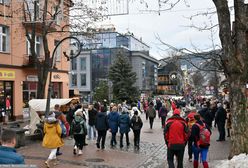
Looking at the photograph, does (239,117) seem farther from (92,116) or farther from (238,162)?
(92,116)

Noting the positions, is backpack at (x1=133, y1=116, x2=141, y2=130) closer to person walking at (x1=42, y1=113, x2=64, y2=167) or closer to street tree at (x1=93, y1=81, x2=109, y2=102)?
person walking at (x1=42, y1=113, x2=64, y2=167)

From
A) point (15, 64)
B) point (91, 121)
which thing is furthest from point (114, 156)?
point (15, 64)

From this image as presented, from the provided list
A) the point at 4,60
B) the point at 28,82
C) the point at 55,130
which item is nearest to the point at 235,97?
the point at 55,130

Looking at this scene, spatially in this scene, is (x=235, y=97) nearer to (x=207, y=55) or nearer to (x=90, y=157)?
(x=207, y=55)

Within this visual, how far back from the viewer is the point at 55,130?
11258 millimetres

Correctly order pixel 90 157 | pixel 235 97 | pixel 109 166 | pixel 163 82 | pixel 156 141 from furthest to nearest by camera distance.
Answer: pixel 163 82 → pixel 156 141 → pixel 90 157 → pixel 109 166 → pixel 235 97

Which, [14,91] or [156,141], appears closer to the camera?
[156,141]

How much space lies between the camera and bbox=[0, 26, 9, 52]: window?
2752cm

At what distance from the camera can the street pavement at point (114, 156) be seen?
465 inches

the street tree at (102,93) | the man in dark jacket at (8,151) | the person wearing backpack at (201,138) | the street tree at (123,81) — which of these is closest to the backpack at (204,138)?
the person wearing backpack at (201,138)

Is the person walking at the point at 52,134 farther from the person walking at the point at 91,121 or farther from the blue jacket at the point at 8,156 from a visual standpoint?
the blue jacket at the point at 8,156

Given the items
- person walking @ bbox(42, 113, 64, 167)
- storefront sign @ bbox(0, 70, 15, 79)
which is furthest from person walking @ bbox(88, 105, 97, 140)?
storefront sign @ bbox(0, 70, 15, 79)

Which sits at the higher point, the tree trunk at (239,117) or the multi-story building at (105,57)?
the multi-story building at (105,57)

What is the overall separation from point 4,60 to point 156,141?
14.7 meters
